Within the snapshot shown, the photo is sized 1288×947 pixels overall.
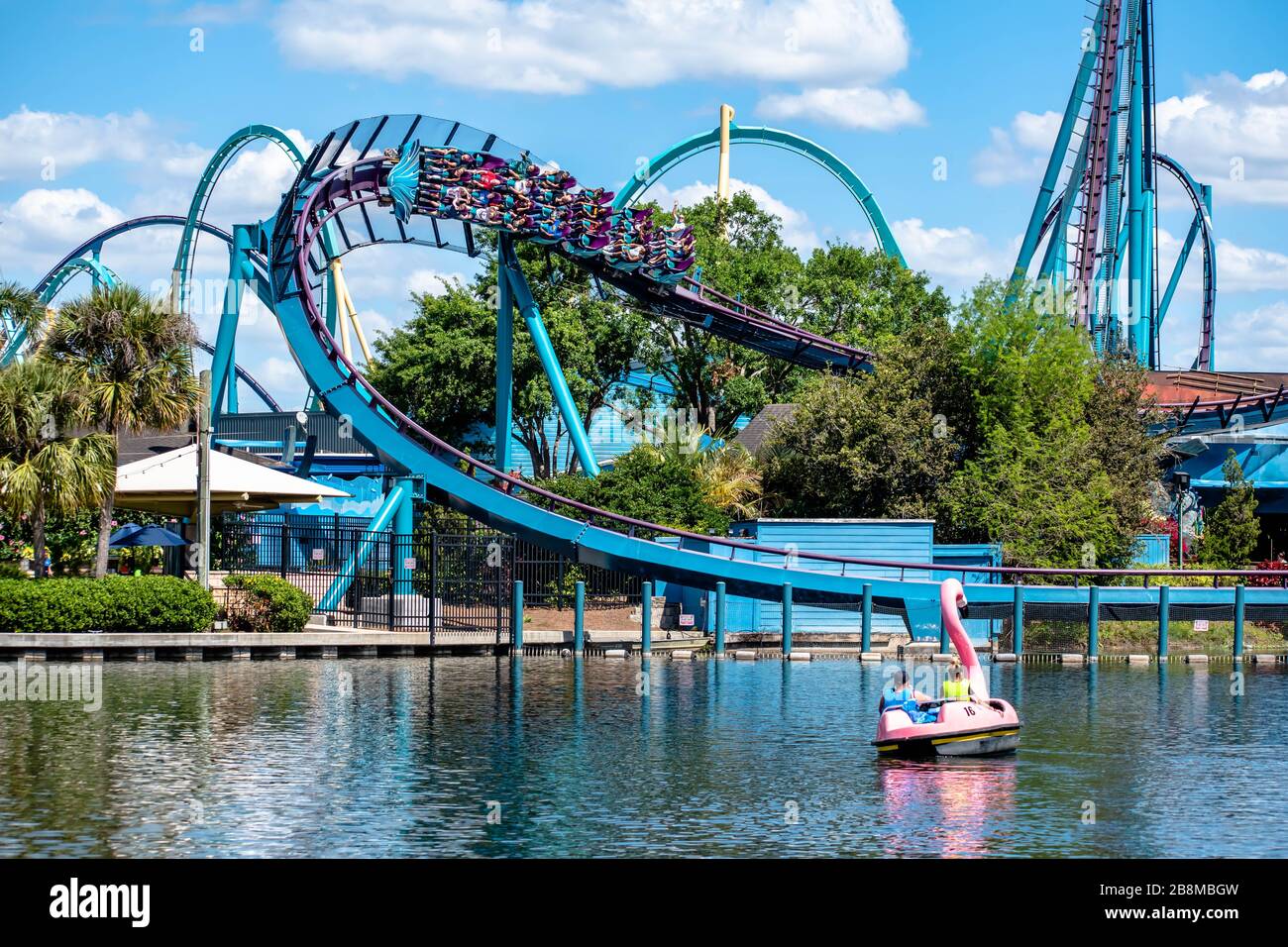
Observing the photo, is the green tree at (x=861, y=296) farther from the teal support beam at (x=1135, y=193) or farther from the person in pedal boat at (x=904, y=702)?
the person in pedal boat at (x=904, y=702)

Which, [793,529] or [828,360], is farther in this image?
Answer: [828,360]

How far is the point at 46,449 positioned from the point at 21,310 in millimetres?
4800

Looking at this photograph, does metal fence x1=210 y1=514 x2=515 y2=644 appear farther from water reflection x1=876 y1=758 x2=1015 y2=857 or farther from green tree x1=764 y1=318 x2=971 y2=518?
water reflection x1=876 y1=758 x2=1015 y2=857

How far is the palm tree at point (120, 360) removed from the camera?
104 feet

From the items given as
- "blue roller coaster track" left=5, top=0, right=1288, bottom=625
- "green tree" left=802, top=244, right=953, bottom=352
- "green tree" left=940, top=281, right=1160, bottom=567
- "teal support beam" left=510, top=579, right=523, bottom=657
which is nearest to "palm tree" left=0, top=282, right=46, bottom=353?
"blue roller coaster track" left=5, top=0, right=1288, bottom=625

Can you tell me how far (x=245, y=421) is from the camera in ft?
252

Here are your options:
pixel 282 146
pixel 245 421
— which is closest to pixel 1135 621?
pixel 282 146

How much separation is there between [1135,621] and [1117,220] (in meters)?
21.1

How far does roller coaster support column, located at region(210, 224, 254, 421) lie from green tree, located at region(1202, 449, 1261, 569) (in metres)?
26.9

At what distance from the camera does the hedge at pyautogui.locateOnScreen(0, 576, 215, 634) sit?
2916 cm

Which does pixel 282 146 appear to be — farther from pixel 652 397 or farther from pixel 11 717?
pixel 11 717

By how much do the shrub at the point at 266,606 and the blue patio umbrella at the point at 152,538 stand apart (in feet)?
9.17

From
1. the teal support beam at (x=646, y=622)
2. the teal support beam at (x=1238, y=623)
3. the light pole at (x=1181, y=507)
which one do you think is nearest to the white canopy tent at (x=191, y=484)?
the teal support beam at (x=646, y=622)
